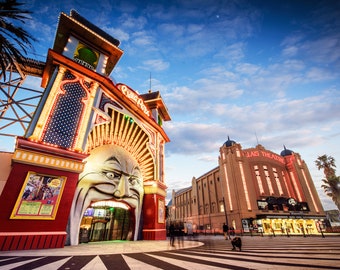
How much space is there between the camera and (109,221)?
14.5m

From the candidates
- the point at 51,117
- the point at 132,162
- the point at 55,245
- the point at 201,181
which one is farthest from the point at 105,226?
the point at 201,181

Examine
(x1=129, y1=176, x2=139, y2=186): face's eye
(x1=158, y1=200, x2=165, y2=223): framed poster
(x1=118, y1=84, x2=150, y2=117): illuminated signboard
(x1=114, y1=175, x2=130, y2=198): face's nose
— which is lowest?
(x1=158, y1=200, x2=165, y2=223): framed poster

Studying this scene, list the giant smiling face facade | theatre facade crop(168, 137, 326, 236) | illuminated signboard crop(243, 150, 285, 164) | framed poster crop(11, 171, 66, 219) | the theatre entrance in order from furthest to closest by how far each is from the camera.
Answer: illuminated signboard crop(243, 150, 285, 164) < theatre facade crop(168, 137, 326, 236) < the theatre entrance < the giant smiling face facade < framed poster crop(11, 171, 66, 219)

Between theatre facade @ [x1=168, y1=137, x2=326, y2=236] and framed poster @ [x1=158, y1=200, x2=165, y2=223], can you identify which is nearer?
framed poster @ [x1=158, y1=200, x2=165, y2=223]

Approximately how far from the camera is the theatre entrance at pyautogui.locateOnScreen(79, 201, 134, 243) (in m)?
13.1

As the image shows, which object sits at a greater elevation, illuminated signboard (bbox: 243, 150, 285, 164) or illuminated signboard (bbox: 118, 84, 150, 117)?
illuminated signboard (bbox: 243, 150, 285, 164)

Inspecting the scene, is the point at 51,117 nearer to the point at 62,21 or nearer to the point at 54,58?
the point at 54,58

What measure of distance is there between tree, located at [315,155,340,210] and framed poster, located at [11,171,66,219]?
143 feet

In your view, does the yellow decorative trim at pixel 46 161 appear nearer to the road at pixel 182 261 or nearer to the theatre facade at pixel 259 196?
the road at pixel 182 261

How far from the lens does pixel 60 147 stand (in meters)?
8.82

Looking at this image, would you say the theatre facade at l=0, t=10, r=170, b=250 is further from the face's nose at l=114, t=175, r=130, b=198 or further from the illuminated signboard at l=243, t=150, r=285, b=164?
the illuminated signboard at l=243, t=150, r=285, b=164

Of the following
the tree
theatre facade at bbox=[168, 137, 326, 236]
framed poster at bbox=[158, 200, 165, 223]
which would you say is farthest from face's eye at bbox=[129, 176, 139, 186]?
the tree

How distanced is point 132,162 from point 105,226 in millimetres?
6008

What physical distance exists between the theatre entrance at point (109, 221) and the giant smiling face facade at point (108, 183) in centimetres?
100
